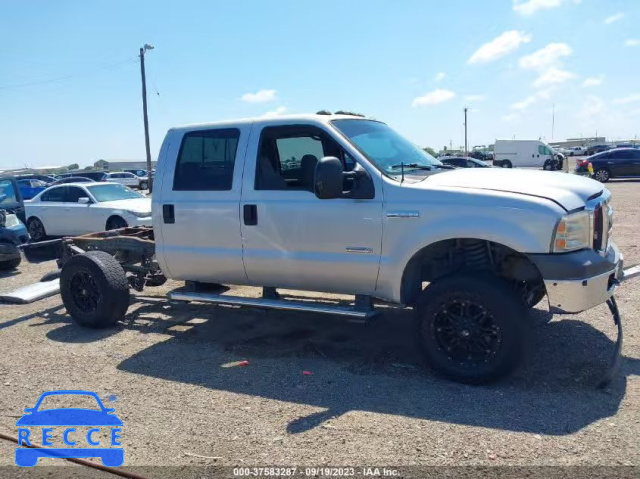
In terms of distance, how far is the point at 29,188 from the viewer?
2577 cm

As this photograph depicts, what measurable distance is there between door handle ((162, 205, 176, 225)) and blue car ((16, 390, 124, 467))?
1.87 metres

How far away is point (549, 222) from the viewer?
4090 mm

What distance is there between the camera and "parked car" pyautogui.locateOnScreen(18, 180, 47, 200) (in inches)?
992

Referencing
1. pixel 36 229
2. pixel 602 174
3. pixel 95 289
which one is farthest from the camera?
pixel 602 174

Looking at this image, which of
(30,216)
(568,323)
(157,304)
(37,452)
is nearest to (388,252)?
(568,323)

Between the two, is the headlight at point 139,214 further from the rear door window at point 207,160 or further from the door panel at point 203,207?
the rear door window at point 207,160

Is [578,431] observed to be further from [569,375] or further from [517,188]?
[517,188]

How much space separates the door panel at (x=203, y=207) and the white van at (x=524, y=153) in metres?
40.7

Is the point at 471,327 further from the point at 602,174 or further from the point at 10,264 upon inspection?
the point at 602,174

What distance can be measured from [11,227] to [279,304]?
713cm

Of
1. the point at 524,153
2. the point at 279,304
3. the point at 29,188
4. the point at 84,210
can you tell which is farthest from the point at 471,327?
the point at 524,153

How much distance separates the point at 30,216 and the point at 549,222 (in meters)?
13.4

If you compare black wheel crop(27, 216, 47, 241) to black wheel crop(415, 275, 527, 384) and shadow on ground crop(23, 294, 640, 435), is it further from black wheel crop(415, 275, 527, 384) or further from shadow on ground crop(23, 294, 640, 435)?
black wheel crop(415, 275, 527, 384)

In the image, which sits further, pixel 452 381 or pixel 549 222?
pixel 452 381
